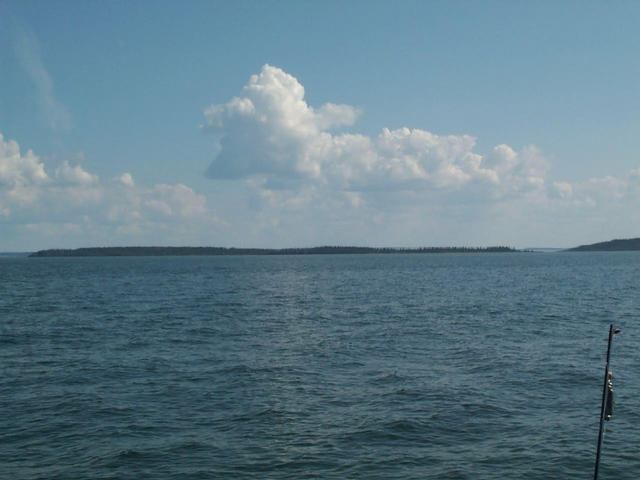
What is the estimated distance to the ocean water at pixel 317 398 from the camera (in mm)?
17562

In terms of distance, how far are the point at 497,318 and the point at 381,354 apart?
20067 millimetres

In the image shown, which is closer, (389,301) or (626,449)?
(626,449)

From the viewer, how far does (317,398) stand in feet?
79.8

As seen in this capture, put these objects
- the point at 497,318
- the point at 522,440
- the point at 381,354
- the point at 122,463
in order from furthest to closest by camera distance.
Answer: the point at 497,318 < the point at 381,354 < the point at 522,440 < the point at 122,463

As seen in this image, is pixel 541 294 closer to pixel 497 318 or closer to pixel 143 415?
pixel 497 318

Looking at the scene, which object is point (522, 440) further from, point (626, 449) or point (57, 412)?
point (57, 412)

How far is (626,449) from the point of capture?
18.5 metres

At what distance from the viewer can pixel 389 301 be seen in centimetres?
6725

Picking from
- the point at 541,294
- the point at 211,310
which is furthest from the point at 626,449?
the point at 541,294

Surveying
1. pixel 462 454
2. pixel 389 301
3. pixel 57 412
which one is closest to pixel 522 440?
pixel 462 454

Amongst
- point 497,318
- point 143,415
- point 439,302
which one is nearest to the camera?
point 143,415

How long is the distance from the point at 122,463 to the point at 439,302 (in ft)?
169

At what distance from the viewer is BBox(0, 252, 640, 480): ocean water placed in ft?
57.6

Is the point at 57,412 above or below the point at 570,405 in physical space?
below
